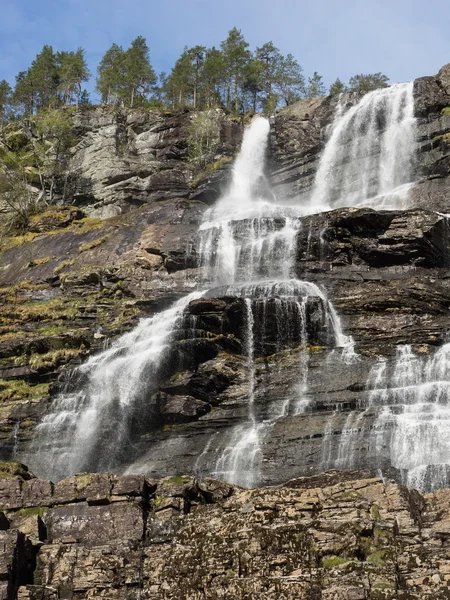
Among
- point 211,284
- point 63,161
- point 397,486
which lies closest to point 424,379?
point 397,486

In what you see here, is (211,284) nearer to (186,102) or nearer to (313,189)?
(313,189)

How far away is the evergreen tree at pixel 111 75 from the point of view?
251 ft

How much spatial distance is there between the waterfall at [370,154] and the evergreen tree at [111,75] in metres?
30.6

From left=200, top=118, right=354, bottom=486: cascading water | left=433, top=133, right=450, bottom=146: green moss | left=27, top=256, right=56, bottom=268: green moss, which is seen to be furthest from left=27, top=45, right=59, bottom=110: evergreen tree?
left=433, top=133, right=450, bottom=146: green moss

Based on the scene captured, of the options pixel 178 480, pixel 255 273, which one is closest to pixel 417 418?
pixel 178 480

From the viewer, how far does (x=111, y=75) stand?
76562 millimetres

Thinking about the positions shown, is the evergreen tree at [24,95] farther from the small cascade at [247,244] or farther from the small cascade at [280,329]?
the small cascade at [280,329]

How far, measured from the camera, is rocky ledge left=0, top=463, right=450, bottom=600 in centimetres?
1422

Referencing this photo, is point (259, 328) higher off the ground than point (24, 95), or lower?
lower

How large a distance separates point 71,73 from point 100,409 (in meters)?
59.2

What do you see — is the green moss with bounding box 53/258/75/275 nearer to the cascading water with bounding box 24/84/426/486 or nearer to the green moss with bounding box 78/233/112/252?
the green moss with bounding box 78/233/112/252

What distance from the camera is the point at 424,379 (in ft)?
88.7

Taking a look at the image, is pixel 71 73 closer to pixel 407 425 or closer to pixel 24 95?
pixel 24 95

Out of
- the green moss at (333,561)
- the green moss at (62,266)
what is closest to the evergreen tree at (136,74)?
the green moss at (62,266)
